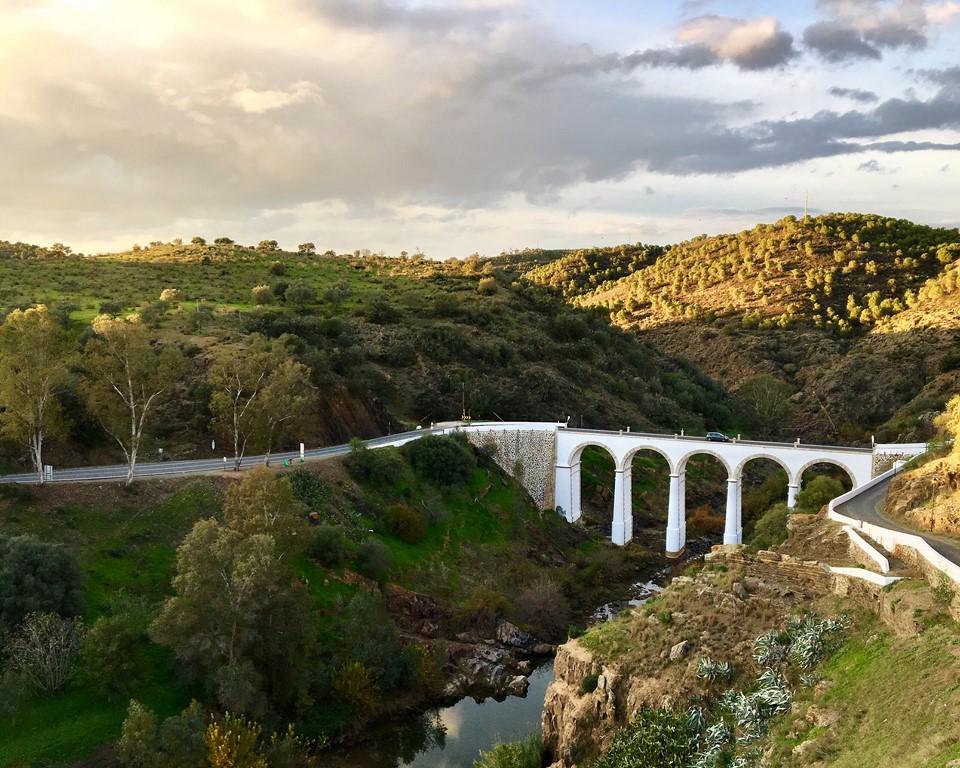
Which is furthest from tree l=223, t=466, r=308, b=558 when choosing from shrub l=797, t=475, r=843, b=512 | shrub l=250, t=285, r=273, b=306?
shrub l=250, t=285, r=273, b=306

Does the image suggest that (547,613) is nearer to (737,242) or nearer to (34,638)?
(34,638)

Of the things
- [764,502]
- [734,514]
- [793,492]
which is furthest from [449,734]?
[764,502]

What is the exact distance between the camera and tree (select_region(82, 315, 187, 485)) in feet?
106

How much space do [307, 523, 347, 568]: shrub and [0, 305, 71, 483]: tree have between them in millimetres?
11017

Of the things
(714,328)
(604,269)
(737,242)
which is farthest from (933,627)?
(604,269)

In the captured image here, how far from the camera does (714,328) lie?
9375cm

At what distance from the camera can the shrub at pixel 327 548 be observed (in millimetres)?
32688

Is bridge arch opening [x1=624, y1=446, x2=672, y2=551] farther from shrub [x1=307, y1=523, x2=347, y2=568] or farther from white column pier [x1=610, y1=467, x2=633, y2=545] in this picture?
shrub [x1=307, y1=523, x2=347, y2=568]

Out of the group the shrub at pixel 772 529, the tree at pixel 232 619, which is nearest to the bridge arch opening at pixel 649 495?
the shrub at pixel 772 529

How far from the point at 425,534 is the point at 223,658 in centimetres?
1603

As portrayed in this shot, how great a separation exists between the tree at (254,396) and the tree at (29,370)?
7197 millimetres

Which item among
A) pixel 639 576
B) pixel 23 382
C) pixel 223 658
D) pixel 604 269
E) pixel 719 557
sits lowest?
pixel 639 576

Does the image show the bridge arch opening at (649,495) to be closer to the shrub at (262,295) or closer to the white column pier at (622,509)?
the white column pier at (622,509)

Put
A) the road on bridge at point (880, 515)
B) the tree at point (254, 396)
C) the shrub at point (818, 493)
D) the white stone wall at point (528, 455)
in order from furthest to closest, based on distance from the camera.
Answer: the white stone wall at point (528, 455) → the shrub at point (818, 493) → the tree at point (254, 396) → the road on bridge at point (880, 515)
